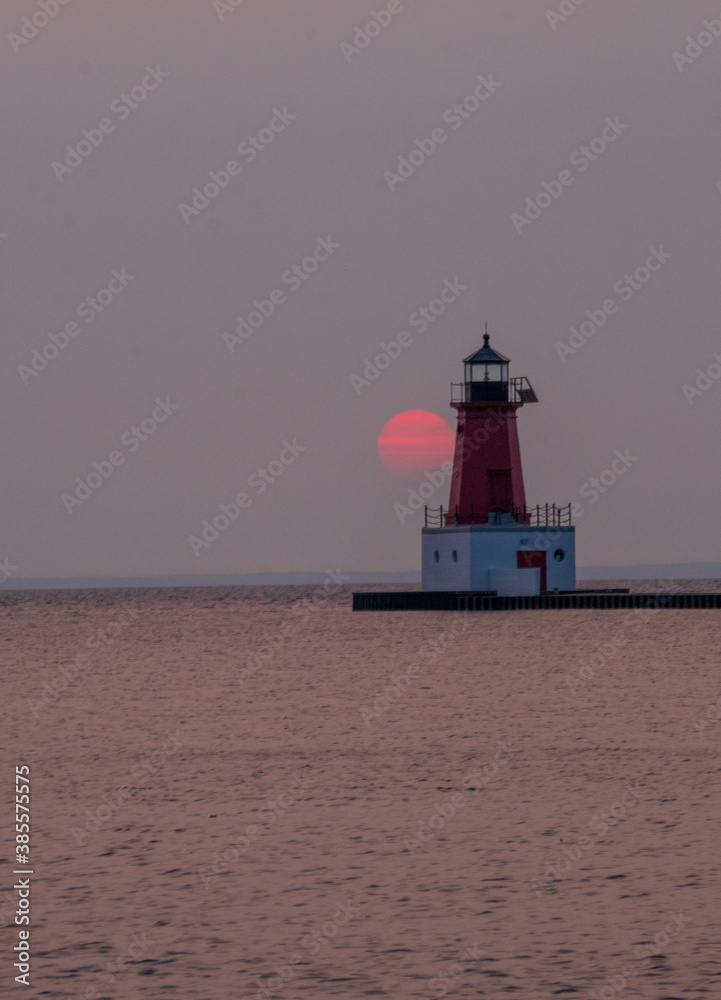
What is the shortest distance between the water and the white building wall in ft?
71.7

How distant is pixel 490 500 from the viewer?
179 feet

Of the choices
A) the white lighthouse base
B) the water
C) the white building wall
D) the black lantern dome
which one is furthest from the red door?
the water

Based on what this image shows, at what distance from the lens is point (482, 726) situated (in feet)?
80.5

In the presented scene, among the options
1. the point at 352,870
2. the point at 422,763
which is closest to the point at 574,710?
the point at 422,763

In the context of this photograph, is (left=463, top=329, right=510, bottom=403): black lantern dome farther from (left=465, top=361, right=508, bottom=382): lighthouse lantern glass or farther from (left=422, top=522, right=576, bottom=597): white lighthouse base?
(left=422, top=522, right=576, bottom=597): white lighthouse base

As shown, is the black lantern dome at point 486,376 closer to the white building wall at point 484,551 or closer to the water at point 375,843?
the white building wall at point 484,551

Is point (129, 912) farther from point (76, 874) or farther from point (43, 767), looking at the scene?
point (43, 767)

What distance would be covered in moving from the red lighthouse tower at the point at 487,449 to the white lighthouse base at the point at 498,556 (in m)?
0.67

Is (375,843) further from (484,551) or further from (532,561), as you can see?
(532,561)

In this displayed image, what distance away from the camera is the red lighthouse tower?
5397 cm

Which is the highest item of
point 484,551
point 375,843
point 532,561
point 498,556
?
point 484,551

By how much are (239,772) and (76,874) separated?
646 cm

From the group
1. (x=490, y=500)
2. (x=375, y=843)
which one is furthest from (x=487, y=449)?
(x=375, y=843)

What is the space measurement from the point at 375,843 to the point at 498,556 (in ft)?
136
